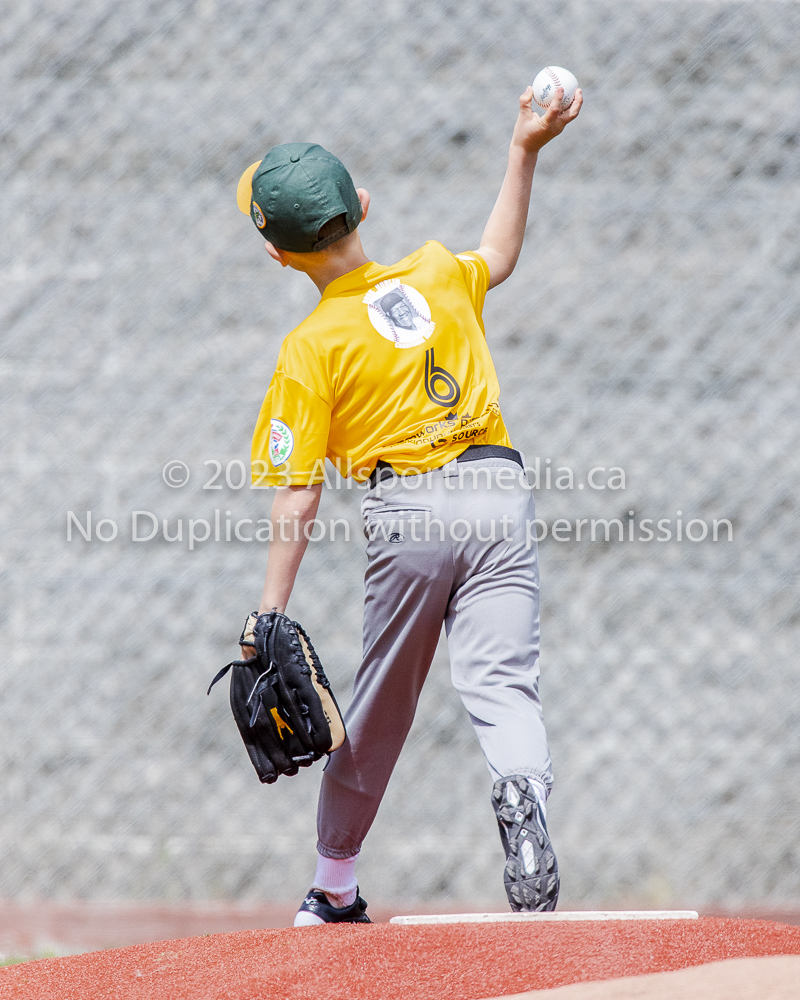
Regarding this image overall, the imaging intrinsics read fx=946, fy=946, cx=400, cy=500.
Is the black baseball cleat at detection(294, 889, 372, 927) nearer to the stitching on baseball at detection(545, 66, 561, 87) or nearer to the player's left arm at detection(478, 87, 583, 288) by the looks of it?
the player's left arm at detection(478, 87, 583, 288)

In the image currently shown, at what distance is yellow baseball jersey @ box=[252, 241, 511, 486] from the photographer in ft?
7.46

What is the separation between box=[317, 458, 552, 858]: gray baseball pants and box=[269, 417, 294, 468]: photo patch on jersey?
0.24 metres

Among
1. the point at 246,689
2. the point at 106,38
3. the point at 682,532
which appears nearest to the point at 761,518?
the point at 682,532

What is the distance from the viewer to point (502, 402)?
3.47 m

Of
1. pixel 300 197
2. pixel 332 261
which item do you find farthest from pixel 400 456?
pixel 300 197

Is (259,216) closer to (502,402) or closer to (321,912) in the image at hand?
(502,402)

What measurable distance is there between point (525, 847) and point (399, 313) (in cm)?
127

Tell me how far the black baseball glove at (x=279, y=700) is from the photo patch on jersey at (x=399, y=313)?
0.74m

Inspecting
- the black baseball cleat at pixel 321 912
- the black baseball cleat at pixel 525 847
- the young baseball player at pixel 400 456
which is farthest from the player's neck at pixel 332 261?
the black baseball cleat at pixel 321 912

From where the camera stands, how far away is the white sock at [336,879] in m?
2.60

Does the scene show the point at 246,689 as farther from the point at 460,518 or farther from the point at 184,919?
the point at 184,919

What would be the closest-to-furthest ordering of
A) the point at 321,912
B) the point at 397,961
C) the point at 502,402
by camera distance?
the point at 397,961
the point at 321,912
the point at 502,402

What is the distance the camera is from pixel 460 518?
225 centimetres

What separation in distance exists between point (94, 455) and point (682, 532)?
2184 mm
